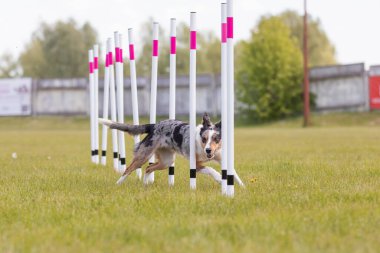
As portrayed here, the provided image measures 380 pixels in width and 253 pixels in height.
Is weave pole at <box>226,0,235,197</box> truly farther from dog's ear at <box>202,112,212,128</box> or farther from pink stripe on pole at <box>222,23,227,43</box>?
dog's ear at <box>202,112,212,128</box>

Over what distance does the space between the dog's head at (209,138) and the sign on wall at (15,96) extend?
158 feet

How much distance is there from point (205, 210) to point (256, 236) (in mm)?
1396

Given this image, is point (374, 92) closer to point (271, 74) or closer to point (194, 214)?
point (271, 74)

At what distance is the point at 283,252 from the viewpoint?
14.4ft

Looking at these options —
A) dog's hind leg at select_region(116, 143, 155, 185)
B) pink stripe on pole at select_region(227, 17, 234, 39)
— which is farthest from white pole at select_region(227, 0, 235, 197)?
dog's hind leg at select_region(116, 143, 155, 185)

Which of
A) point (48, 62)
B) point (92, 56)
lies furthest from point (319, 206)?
point (48, 62)

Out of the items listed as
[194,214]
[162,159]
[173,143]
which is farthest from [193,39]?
[194,214]

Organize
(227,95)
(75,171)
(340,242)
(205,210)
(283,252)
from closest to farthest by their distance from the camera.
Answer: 1. (283,252)
2. (340,242)
3. (205,210)
4. (227,95)
5. (75,171)

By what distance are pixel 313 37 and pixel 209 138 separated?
208ft

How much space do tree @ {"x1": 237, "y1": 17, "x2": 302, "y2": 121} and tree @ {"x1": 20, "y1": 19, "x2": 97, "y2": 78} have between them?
76.4 ft

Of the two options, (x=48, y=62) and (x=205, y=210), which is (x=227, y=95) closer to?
(x=205, y=210)

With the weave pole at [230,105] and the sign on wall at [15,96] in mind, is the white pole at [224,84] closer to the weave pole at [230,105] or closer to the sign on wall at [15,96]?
the weave pole at [230,105]

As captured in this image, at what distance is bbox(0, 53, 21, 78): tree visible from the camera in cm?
8188

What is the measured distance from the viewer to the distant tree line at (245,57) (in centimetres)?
5284
